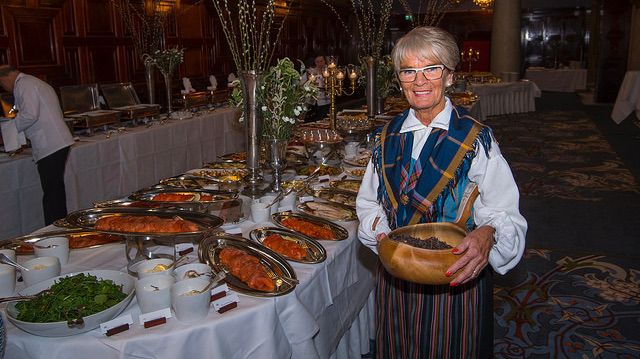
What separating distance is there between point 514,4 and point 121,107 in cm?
887

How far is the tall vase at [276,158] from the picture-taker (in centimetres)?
261

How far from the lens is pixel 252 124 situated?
2.36 m

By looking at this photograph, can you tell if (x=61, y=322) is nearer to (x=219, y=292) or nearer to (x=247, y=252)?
(x=219, y=292)

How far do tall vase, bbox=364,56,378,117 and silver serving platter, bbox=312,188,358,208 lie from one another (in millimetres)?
1936

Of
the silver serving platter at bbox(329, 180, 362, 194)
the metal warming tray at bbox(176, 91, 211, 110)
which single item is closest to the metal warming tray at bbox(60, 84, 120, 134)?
the metal warming tray at bbox(176, 91, 211, 110)

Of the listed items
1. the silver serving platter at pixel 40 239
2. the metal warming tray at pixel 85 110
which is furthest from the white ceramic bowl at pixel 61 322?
the metal warming tray at pixel 85 110

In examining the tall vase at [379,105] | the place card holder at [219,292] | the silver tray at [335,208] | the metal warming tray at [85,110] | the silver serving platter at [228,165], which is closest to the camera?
the place card holder at [219,292]

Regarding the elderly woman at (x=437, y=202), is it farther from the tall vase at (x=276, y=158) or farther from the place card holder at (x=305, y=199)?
the tall vase at (x=276, y=158)

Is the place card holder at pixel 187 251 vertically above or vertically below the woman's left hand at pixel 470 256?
below

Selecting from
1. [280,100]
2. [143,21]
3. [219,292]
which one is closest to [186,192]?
[280,100]

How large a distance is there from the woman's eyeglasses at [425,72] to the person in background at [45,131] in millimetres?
3115

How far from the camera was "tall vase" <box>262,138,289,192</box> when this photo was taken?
2.61m

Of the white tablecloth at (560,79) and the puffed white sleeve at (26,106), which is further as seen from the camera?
the white tablecloth at (560,79)

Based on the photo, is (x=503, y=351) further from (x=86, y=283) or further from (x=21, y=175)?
(x=21, y=175)
